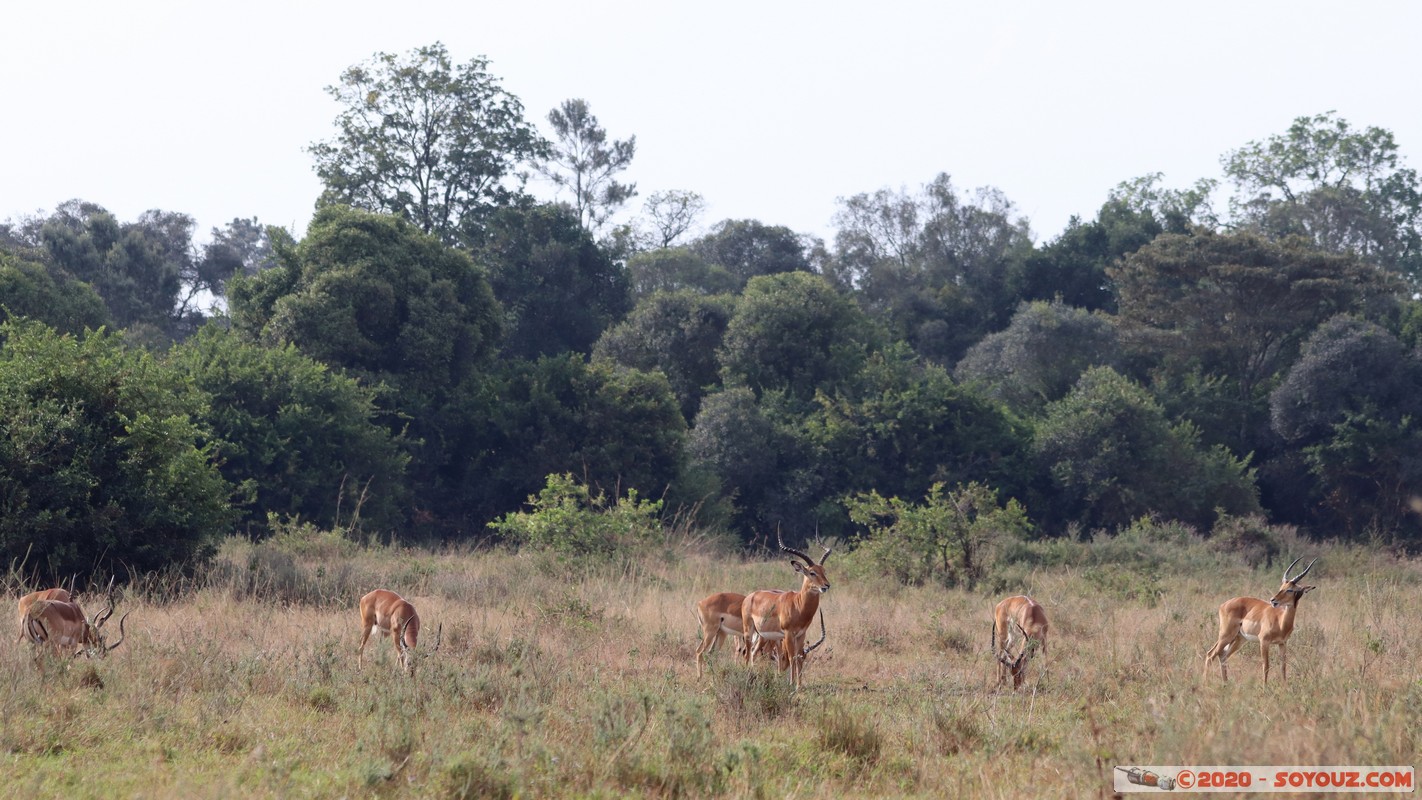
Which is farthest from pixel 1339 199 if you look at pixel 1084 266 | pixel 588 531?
pixel 588 531

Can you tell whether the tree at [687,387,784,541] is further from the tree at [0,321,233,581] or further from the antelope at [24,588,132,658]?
the antelope at [24,588,132,658]

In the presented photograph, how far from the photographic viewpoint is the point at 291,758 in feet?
23.5

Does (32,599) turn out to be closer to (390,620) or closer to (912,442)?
(390,620)

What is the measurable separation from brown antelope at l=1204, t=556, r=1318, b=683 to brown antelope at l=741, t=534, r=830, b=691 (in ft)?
10.4

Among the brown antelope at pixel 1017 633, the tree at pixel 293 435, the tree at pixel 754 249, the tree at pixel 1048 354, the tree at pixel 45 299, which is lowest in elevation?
the brown antelope at pixel 1017 633

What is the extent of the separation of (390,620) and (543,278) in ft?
94.1

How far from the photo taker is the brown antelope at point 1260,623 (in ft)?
36.0

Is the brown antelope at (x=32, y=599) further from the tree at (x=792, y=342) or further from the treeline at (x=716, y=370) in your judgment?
the tree at (x=792, y=342)

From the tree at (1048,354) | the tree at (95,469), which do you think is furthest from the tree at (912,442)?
the tree at (95,469)

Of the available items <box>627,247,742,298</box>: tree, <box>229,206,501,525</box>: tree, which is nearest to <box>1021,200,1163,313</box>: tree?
<box>627,247,742,298</box>: tree

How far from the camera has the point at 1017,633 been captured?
1183 cm

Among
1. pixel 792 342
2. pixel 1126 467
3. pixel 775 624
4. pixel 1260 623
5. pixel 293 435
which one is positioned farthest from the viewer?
pixel 792 342

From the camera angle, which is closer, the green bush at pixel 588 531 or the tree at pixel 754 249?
the green bush at pixel 588 531

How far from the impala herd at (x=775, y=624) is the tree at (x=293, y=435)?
12.6m
